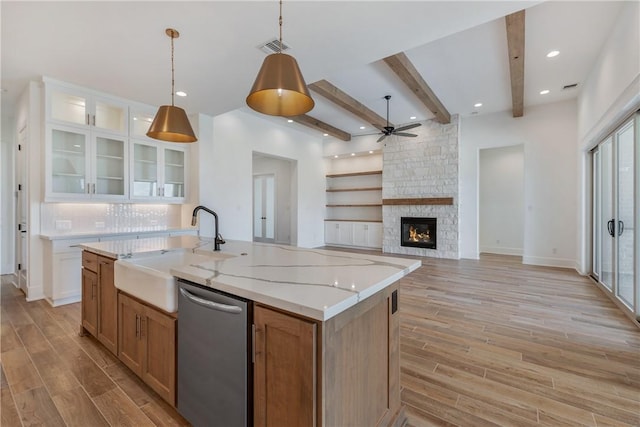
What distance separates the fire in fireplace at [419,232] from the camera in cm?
701

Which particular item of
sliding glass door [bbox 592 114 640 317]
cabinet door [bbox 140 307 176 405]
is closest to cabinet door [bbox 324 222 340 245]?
sliding glass door [bbox 592 114 640 317]

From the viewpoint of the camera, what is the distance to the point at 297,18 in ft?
8.33

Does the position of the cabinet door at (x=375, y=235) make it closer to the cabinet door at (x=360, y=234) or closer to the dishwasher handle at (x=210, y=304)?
the cabinet door at (x=360, y=234)

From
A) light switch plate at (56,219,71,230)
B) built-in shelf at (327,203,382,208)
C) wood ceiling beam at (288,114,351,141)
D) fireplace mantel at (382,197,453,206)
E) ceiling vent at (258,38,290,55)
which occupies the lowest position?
light switch plate at (56,219,71,230)

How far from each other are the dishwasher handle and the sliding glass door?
13.3ft

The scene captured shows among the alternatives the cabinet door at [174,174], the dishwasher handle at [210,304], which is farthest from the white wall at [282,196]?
the dishwasher handle at [210,304]

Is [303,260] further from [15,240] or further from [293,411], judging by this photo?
[15,240]

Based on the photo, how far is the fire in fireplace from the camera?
7.01m

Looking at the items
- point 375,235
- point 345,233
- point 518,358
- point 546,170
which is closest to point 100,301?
point 518,358

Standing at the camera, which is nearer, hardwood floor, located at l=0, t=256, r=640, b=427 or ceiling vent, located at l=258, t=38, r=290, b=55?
hardwood floor, located at l=0, t=256, r=640, b=427

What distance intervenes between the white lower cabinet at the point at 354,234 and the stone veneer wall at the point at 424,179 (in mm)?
381

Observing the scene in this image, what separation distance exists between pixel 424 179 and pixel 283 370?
6.73m

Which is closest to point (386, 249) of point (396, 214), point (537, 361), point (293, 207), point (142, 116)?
point (396, 214)

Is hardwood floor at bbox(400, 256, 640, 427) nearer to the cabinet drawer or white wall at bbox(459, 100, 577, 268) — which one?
white wall at bbox(459, 100, 577, 268)
